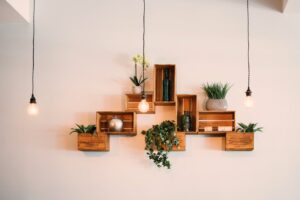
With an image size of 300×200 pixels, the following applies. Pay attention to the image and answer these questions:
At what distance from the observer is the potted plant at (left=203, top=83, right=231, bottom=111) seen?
4949mm

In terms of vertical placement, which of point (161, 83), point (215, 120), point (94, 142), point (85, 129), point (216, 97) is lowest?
point (94, 142)

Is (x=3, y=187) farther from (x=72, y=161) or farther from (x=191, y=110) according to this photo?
(x=191, y=110)

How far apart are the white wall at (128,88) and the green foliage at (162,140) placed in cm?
21

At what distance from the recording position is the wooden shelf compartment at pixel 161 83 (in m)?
5.02

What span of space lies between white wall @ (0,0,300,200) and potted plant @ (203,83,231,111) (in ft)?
0.53

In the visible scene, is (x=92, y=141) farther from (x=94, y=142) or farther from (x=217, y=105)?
(x=217, y=105)

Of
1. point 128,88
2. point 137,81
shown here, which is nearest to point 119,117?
point 128,88

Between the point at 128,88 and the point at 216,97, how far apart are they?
1048mm

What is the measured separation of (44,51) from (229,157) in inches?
101

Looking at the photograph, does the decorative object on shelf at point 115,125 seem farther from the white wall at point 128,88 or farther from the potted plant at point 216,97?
the potted plant at point 216,97

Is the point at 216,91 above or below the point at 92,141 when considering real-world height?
above

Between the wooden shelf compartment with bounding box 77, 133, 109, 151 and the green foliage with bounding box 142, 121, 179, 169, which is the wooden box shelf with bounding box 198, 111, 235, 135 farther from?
the wooden shelf compartment with bounding box 77, 133, 109, 151

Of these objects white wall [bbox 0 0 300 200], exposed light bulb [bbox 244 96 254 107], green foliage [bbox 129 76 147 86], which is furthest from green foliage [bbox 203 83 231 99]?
green foliage [bbox 129 76 147 86]

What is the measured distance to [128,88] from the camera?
518cm
